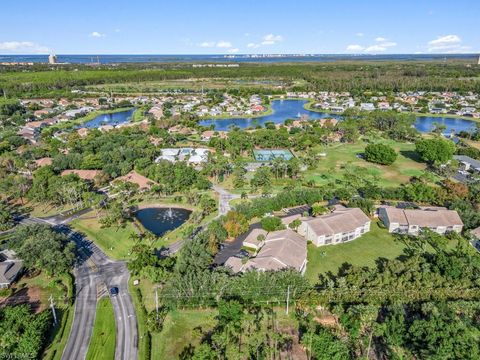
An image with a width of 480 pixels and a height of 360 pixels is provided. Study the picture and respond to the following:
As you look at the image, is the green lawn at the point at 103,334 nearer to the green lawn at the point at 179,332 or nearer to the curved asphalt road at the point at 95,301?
the curved asphalt road at the point at 95,301

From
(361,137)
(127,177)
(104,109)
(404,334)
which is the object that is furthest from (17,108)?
(404,334)

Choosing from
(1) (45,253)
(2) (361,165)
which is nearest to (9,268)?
(1) (45,253)

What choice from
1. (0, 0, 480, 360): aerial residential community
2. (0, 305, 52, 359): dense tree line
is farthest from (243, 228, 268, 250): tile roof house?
(0, 305, 52, 359): dense tree line

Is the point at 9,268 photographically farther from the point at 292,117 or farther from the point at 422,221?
the point at 292,117

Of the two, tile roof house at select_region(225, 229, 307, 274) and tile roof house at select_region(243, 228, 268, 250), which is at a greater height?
tile roof house at select_region(225, 229, 307, 274)

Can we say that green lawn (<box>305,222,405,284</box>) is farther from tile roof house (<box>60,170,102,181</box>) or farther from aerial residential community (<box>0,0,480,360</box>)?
tile roof house (<box>60,170,102,181</box>)

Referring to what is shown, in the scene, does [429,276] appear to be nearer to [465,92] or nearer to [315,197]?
[315,197]
